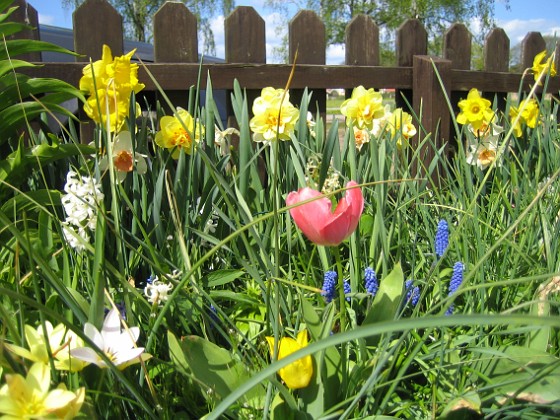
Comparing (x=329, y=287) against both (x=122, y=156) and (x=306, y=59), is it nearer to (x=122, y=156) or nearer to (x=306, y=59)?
(x=122, y=156)

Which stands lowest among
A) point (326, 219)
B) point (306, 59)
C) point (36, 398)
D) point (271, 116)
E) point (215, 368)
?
point (215, 368)

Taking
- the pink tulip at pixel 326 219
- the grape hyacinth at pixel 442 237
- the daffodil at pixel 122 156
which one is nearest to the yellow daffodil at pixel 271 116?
the daffodil at pixel 122 156

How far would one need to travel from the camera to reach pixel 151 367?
32.9 inches

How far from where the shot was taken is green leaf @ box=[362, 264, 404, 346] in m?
0.79

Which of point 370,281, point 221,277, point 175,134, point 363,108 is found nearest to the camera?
point 370,281

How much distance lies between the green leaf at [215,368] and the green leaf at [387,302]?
18 centimetres

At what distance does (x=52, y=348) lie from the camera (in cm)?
64

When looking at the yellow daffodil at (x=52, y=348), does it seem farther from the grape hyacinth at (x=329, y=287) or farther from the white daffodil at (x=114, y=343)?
the grape hyacinth at (x=329, y=287)

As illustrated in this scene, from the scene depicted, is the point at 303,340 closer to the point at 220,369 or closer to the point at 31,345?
the point at 220,369

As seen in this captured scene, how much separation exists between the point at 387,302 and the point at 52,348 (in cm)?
44

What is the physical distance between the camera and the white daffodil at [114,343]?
1.98 ft

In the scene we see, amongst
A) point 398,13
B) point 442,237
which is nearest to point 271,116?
point 442,237

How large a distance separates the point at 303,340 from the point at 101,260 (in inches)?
10.6

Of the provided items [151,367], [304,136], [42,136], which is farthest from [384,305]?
[42,136]
